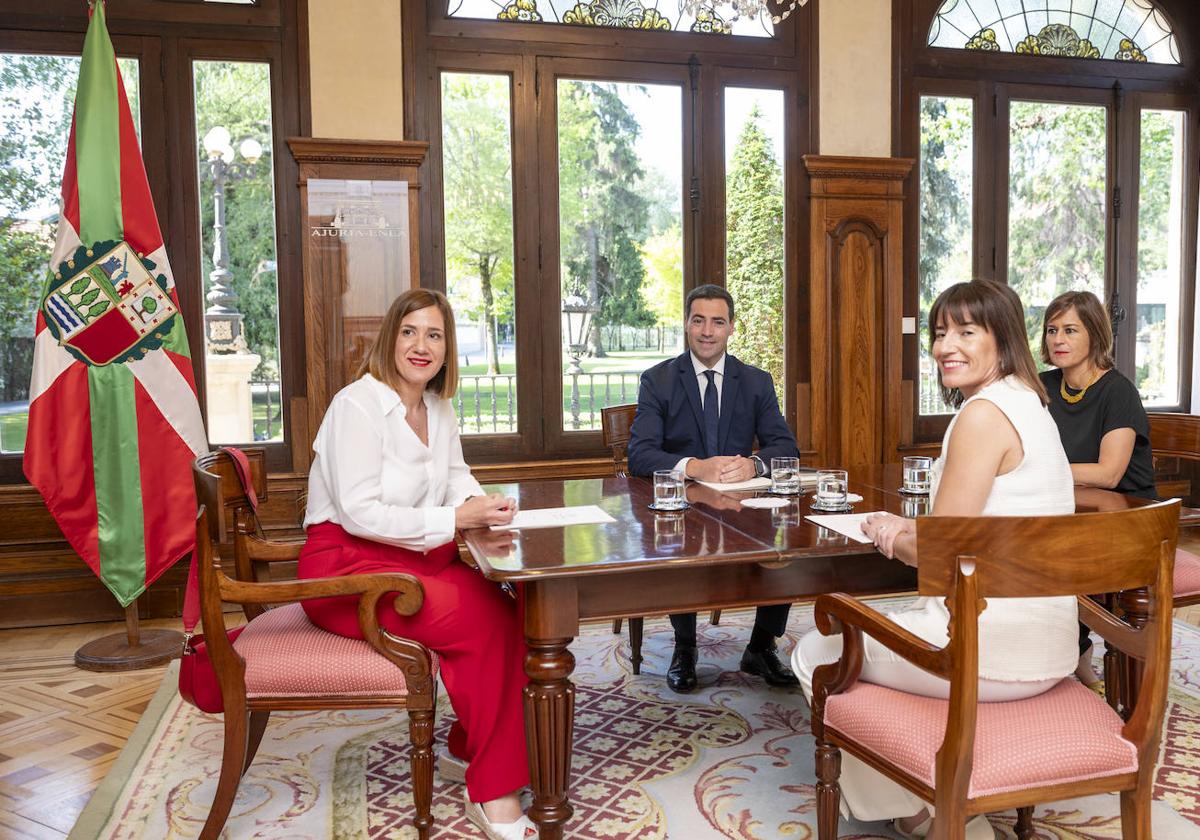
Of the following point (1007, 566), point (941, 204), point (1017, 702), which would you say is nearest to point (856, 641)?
point (1017, 702)

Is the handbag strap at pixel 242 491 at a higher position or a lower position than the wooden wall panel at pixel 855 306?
lower

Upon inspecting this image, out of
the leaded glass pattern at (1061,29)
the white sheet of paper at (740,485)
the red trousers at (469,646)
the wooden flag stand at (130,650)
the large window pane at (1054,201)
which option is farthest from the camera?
the large window pane at (1054,201)

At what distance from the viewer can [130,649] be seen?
12.5 ft

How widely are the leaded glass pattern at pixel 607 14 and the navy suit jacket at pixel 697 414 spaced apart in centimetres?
206

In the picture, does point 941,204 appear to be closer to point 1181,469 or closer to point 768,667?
point 1181,469

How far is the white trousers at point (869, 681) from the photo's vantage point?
197 centimetres

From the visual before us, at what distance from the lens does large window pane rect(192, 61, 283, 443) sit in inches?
178

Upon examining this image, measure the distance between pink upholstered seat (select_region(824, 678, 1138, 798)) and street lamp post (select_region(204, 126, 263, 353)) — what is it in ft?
11.9

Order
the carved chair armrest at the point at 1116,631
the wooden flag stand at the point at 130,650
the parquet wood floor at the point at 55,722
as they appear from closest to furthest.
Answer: the carved chair armrest at the point at 1116,631
the parquet wood floor at the point at 55,722
the wooden flag stand at the point at 130,650

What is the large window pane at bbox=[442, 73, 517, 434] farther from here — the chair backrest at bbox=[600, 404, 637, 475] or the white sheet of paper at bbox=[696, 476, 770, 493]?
the white sheet of paper at bbox=[696, 476, 770, 493]

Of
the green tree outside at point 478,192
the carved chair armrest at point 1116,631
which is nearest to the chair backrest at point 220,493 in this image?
the carved chair armrest at point 1116,631

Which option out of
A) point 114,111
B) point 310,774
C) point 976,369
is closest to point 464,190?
point 114,111

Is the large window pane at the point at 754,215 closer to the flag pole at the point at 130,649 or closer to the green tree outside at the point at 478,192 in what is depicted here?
the green tree outside at the point at 478,192

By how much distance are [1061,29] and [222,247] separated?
473cm
